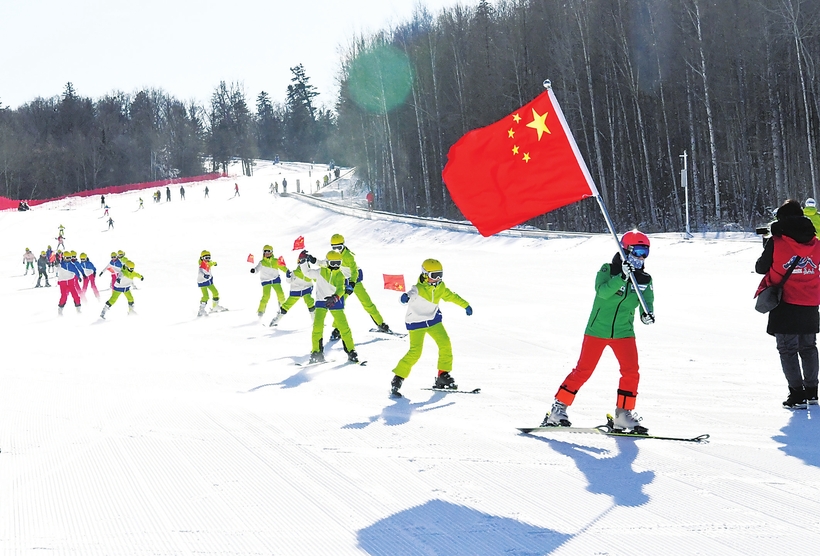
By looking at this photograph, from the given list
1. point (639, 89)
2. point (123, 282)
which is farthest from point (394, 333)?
point (639, 89)

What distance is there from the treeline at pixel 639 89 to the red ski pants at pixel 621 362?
24.8 m

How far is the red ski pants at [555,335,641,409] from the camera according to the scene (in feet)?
18.6

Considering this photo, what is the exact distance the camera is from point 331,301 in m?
9.48

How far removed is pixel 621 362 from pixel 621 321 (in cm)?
35

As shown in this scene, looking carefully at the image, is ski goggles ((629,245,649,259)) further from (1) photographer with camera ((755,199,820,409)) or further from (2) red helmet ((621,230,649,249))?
(1) photographer with camera ((755,199,820,409))

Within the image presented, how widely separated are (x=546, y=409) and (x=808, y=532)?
329 cm

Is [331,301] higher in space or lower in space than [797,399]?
higher

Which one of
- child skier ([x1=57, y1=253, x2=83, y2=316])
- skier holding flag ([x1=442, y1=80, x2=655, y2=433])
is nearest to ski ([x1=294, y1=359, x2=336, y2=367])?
skier holding flag ([x1=442, y1=80, x2=655, y2=433])

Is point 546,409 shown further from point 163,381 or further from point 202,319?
point 202,319

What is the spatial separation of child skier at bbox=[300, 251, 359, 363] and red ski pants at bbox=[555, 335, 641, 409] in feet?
14.3

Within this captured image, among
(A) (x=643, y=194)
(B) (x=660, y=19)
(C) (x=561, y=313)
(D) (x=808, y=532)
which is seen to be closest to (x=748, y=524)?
(D) (x=808, y=532)

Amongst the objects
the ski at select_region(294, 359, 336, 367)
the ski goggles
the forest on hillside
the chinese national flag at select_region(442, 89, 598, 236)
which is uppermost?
the forest on hillside

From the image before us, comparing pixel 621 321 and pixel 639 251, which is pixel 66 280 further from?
pixel 639 251

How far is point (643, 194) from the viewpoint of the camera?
37.8 meters
